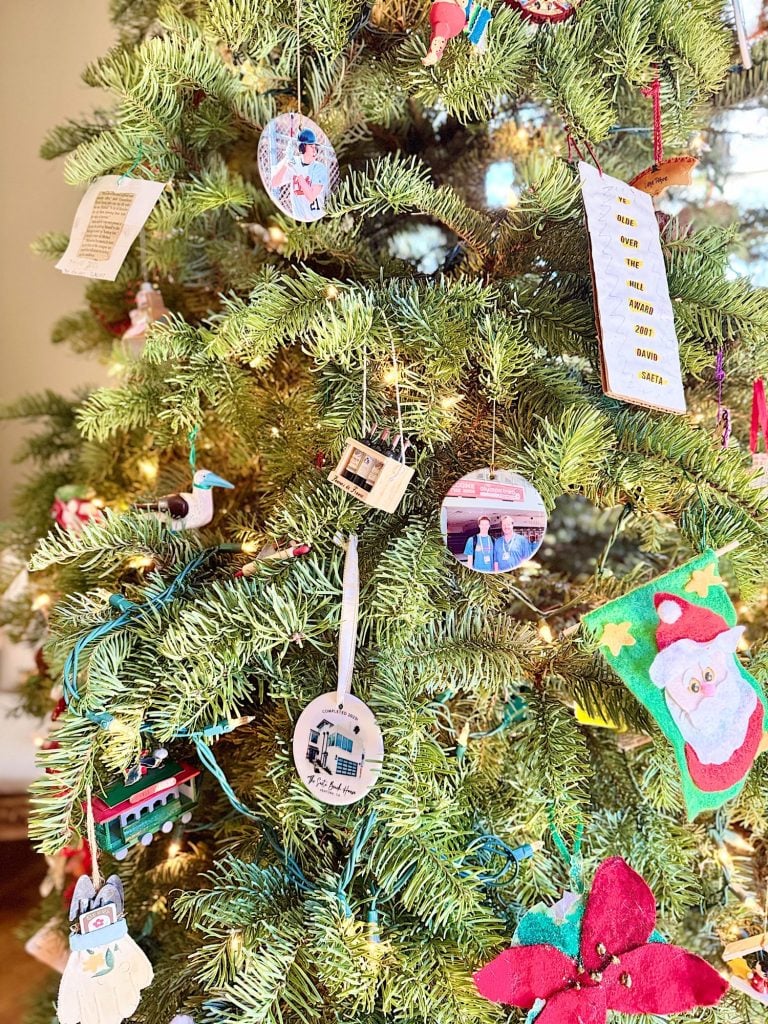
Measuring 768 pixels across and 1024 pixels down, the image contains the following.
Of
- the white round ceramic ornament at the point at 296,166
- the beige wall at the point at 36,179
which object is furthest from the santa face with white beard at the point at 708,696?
the beige wall at the point at 36,179

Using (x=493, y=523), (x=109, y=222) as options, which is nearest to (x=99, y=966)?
(x=493, y=523)

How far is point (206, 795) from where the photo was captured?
0.62 meters

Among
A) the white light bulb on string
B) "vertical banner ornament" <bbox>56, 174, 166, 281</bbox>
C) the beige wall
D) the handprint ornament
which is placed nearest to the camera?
the handprint ornament

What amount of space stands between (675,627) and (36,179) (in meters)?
1.28

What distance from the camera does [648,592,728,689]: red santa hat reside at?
17.6 inches

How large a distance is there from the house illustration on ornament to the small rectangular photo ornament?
15 cm

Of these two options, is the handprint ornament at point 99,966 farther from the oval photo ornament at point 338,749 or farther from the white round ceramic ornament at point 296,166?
the white round ceramic ornament at point 296,166

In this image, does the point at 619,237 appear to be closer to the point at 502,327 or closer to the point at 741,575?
the point at 502,327

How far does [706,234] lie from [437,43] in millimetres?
237

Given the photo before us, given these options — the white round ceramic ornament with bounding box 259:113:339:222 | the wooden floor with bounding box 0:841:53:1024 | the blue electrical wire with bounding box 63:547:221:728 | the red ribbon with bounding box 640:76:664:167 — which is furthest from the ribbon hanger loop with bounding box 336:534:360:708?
the wooden floor with bounding box 0:841:53:1024

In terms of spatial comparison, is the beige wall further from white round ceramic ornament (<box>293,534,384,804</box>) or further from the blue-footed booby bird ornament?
white round ceramic ornament (<box>293,534,384,804</box>)

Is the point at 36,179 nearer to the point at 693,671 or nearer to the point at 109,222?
the point at 109,222

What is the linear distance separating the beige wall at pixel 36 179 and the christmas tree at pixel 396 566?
0.63 meters

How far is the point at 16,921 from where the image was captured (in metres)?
1.31
